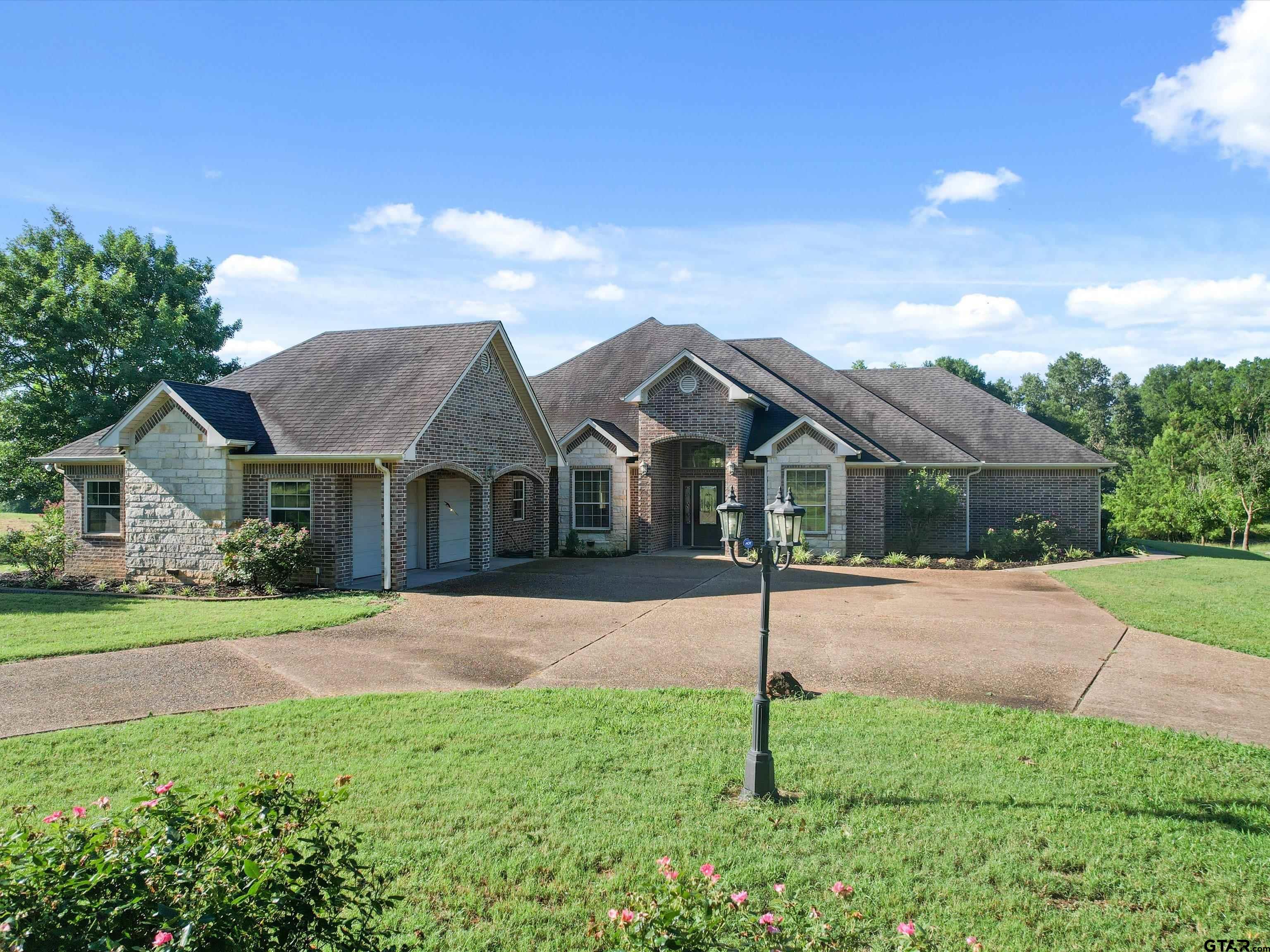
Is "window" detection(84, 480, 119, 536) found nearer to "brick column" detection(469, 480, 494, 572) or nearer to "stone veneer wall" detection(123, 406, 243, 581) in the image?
"stone veneer wall" detection(123, 406, 243, 581)

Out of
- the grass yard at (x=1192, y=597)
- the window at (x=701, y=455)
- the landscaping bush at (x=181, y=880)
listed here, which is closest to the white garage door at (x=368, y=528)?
the window at (x=701, y=455)

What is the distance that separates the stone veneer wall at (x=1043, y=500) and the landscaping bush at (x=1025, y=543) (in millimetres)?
370

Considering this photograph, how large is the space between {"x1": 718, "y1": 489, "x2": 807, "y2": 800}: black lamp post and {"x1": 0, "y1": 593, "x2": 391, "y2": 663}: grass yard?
8204mm

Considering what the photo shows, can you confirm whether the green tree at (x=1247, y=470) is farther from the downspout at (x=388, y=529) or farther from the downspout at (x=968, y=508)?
the downspout at (x=388, y=529)

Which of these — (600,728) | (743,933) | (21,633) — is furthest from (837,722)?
(21,633)

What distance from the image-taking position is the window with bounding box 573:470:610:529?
2397 centimetres

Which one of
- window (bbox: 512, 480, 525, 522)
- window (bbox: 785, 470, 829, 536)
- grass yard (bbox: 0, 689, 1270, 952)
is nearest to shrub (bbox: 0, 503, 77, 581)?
window (bbox: 512, 480, 525, 522)

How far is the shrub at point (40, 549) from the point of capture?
1825cm

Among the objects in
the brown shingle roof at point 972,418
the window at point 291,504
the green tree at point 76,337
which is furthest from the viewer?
the green tree at point 76,337

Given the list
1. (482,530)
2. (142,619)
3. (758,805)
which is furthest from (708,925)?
(482,530)

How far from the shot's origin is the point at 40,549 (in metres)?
18.3

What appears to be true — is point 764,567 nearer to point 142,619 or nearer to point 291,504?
point 142,619

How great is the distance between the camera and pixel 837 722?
7.61 metres

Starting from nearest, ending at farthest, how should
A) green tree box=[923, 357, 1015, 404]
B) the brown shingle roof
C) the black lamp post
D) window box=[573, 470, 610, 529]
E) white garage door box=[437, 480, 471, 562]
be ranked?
the black lamp post, white garage door box=[437, 480, 471, 562], the brown shingle roof, window box=[573, 470, 610, 529], green tree box=[923, 357, 1015, 404]
